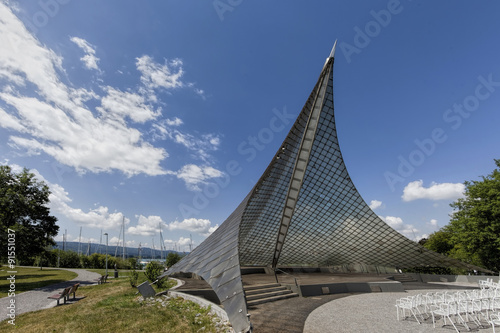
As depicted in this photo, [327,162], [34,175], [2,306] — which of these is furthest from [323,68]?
[34,175]

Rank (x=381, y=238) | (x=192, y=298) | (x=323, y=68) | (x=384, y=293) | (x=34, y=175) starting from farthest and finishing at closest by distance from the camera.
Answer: (x=34, y=175), (x=381, y=238), (x=323, y=68), (x=384, y=293), (x=192, y=298)

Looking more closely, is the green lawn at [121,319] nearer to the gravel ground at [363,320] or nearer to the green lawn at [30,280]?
the gravel ground at [363,320]

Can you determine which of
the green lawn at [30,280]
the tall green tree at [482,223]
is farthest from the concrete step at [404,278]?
the green lawn at [30,280]

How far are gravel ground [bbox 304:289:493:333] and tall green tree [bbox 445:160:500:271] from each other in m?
16.2

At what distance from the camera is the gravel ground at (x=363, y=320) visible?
26.4 ft

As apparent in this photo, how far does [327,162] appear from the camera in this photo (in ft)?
70.4

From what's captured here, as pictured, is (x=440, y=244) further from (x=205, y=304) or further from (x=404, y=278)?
(x=205, y=304)

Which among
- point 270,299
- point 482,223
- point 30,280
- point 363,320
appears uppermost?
point 482,223

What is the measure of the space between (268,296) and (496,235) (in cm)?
2206

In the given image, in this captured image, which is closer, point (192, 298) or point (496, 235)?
point (192, 298)

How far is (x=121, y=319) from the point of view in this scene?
9680mm

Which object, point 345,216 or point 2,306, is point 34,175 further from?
point 345,216

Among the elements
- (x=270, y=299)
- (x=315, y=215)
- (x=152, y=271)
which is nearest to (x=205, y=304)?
(x=270, y=299)

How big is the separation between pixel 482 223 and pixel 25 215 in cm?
4683
